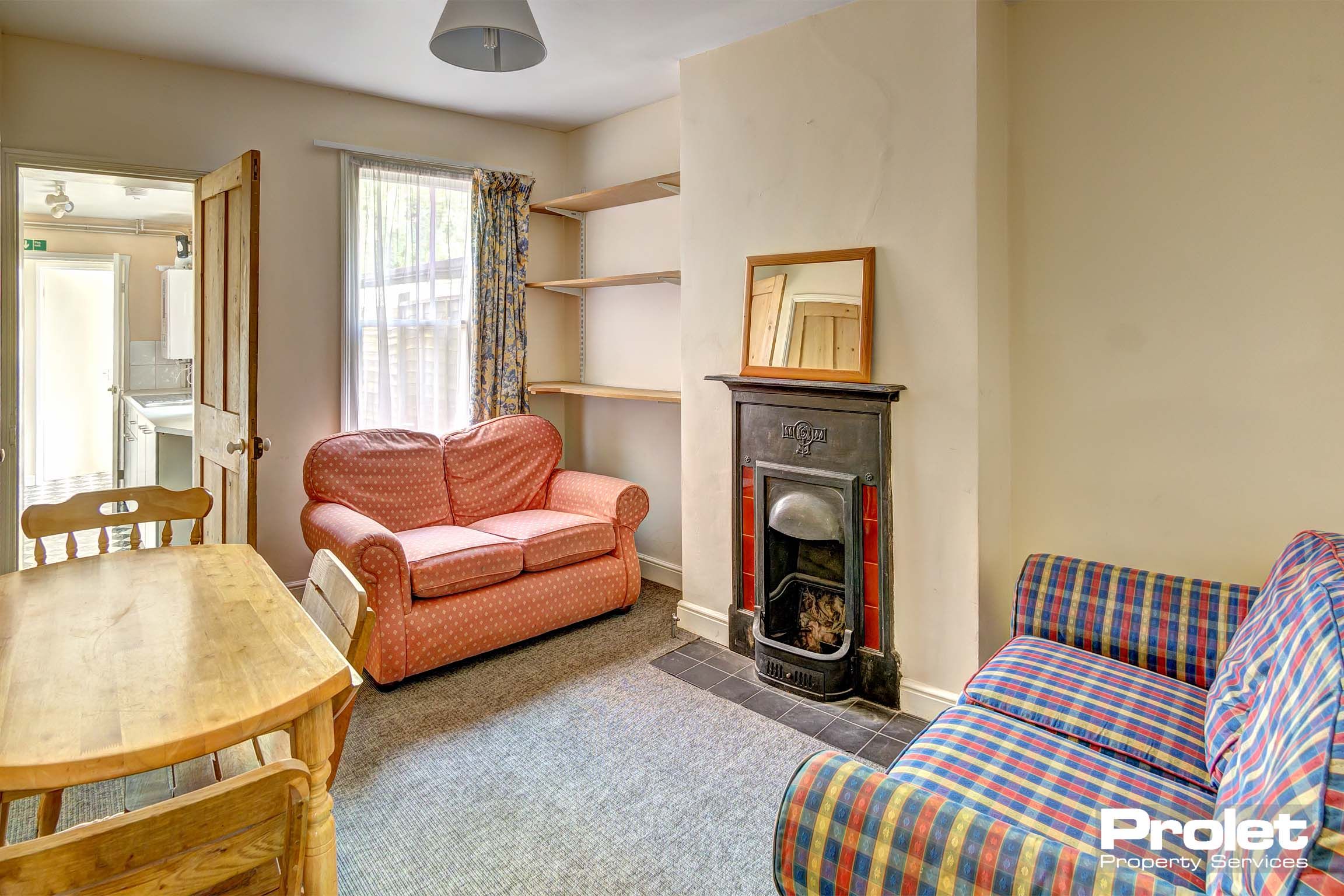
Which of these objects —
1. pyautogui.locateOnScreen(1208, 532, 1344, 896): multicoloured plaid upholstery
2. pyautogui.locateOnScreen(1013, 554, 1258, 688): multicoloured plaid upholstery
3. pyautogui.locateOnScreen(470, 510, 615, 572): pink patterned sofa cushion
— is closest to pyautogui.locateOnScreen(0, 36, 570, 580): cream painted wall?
pyautogui.locateOnScreen(470, 510, 615, 572): pink patterned sofa cushion

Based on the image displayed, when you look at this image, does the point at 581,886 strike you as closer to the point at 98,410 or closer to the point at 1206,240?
the point at 1206,240

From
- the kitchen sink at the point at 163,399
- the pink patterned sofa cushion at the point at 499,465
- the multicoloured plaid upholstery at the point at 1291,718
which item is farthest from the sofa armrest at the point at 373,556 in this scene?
the kitchen sink at the point at 163,399

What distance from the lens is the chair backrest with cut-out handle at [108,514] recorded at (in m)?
2.09

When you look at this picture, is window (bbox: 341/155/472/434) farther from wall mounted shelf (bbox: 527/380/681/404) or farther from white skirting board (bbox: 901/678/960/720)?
white skirting board (bbox: 901/678/960/720)

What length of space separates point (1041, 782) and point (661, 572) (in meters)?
2.86

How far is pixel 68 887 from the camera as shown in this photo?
2.68 feet

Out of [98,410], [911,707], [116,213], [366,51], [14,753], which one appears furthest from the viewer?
[98,410]

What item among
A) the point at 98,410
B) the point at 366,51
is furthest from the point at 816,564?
the point at 98,410

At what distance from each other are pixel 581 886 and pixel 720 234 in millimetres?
2528

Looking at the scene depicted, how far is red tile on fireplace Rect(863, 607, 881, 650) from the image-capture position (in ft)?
9.08

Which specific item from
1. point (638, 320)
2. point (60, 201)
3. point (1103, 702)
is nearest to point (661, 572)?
point (638, 320)

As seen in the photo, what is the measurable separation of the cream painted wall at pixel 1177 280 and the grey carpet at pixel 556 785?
Answer: 1.43 meters

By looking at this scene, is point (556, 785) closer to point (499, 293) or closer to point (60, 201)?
point (499, 293)

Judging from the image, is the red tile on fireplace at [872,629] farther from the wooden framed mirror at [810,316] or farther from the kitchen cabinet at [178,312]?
the kitchen cabinet at [178,312]
